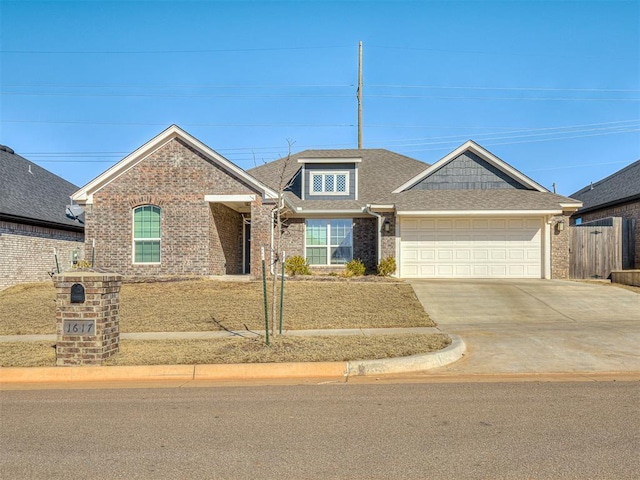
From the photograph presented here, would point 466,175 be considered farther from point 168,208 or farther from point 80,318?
point 80,318

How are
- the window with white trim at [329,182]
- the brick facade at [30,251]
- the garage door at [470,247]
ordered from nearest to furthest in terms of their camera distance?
the brick facade at [30,251] → the garage door at [470,247] → the window with white trim at [329,182]

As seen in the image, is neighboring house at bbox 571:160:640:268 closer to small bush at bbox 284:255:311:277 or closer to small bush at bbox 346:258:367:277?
small bush at bbox 346:258:367:277

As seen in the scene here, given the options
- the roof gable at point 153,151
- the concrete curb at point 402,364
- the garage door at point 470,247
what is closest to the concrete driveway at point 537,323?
the concrete curb at point 402,364

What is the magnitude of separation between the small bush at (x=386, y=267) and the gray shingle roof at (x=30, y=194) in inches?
518

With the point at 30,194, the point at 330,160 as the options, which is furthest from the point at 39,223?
the point at 330,160

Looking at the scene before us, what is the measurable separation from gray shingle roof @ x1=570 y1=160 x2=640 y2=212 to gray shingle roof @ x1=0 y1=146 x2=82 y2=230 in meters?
23.7

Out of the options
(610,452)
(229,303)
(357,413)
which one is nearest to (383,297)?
(229,303)

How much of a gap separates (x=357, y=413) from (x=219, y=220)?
14790 mm

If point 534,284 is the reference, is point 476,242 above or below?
above

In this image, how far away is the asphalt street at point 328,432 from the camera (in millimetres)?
4227

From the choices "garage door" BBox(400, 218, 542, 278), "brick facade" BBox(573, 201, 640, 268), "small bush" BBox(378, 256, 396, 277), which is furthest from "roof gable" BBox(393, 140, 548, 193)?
"brick facade" BBox(573, 201, 640, 268)

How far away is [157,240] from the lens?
18.7m

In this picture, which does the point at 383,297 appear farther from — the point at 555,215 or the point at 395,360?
the point at 555,215

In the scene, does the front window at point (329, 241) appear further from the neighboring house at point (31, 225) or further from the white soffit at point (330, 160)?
the neighboring house at point (31, 225)
